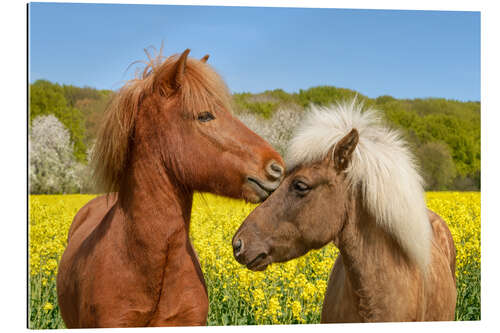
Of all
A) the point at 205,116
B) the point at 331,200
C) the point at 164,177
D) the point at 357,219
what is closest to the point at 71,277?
the point at 164,177

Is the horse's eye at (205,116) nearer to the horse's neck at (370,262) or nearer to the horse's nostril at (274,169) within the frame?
the horse's nostril at (274,169)

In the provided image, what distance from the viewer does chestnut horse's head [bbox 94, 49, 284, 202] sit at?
2.36 meters

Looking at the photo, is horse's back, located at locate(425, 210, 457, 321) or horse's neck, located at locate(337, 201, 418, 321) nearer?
horse's neck, located at locate(337, 201, 418, 321)

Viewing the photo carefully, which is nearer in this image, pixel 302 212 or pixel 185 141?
pixel 185 141

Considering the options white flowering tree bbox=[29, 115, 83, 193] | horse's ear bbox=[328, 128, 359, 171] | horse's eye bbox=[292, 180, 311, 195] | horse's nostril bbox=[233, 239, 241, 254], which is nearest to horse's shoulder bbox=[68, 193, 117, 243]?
white flowering tree bbox=[29, 115, 83, 193]

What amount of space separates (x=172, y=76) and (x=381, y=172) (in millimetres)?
1171

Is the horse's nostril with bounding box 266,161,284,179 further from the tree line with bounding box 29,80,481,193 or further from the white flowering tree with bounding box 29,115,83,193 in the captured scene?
the white flowering tree with bounding box 29,115,83,193

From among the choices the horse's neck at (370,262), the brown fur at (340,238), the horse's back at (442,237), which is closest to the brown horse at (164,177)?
the brown fur at (340,238)

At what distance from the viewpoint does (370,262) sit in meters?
2.55

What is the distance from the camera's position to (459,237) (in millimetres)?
4328

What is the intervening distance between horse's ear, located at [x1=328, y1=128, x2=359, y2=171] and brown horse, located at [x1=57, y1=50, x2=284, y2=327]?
1.24ft

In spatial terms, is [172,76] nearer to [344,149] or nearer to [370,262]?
[344,149]

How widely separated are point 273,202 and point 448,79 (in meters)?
2.30

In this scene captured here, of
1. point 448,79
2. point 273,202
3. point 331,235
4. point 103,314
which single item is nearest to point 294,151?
point 273,202
